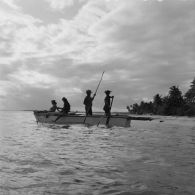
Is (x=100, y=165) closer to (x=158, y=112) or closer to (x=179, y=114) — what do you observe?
(x=179, y=114)

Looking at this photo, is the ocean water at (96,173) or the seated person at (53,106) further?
the seated person at (53,106)

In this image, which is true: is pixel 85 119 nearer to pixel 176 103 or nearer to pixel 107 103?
pixel 107 103

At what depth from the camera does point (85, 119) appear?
2681 cm

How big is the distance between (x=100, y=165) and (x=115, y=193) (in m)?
2.56

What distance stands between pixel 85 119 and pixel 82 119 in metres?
0.27

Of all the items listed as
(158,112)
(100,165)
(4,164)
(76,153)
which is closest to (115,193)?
(100,165)

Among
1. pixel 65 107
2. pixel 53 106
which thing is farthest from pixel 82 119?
pixel 53 106

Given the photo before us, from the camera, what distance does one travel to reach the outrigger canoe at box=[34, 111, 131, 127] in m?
→ 25.6

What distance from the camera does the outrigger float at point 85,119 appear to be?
2562cm

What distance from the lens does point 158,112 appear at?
13662 cm

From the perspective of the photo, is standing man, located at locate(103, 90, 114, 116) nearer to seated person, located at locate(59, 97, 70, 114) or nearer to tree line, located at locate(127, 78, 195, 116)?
seated person, located at locate(59, 97, 70, 114)

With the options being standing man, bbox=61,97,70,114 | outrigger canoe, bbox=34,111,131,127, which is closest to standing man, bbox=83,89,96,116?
outrigger canoe, bbox=34,111,131,127

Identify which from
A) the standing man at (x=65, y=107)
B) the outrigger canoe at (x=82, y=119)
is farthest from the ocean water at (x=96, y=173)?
the standing man at (x=65, y=107)

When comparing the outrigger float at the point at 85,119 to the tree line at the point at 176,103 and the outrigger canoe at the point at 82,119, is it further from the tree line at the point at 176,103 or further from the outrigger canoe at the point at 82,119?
the tree line at the point at 176,103
